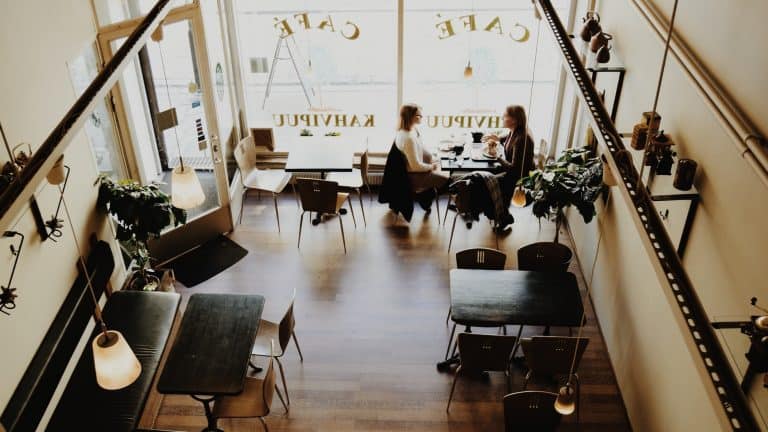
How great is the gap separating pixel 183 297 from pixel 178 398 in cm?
132

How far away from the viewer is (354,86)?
7.65 meters

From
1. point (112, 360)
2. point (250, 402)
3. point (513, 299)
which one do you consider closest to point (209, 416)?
point (250, 402)

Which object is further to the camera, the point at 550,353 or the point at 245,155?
the point at 245,155

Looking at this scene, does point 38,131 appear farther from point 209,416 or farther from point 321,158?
point 321,158

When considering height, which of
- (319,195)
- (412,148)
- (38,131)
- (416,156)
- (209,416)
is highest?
(38,131)

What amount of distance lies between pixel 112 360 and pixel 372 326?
297 cm

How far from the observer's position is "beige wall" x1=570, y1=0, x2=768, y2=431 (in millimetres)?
Result: 2975

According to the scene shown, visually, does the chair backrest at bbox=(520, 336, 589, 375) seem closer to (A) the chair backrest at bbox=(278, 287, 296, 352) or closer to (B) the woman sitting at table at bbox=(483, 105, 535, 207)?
(A) the chair backrest at bbox=(278, 287, 296, 352)

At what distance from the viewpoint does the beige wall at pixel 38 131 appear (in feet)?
12.2

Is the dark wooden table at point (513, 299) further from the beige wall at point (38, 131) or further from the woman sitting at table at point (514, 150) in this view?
the beige wall at point (38, 131)

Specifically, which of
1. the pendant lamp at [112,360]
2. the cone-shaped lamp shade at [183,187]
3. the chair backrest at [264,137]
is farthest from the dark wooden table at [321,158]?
the pendant lamp at [112,360]

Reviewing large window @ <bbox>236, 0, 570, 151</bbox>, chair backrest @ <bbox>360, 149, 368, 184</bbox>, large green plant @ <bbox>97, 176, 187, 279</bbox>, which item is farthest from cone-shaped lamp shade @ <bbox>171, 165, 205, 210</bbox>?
large window @ <bbox>236, 0, 570, 151</bbox>

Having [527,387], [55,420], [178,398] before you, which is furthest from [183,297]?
[527,387]

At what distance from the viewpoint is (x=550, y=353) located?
4.39m
